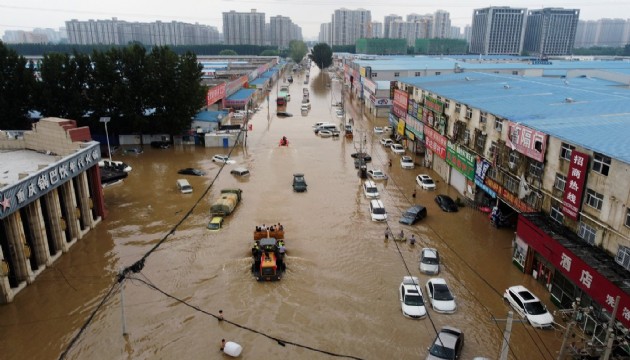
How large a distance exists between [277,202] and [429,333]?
69.5ft

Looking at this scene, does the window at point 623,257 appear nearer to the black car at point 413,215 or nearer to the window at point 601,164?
the window at point 601,164

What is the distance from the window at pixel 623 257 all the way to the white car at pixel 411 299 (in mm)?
9879

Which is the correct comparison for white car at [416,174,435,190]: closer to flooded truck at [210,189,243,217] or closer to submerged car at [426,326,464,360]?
flooded truck at [210,189,243,217]

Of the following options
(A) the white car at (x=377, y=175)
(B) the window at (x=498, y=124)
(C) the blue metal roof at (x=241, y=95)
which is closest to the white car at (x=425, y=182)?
(A) the white car at (x=377, y=175)

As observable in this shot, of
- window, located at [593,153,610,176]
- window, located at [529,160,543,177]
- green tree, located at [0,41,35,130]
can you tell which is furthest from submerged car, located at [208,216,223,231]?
green tree, located at [0,41,35,130]

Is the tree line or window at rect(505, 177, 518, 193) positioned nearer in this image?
window at rect(505, 177, 518, 193)

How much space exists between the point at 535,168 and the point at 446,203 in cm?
1092

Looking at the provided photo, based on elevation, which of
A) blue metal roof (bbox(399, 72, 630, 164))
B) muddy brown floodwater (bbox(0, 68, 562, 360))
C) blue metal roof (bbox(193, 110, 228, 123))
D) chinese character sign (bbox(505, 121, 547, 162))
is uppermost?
blue metal roof (bbox(399, 72, 630, 164))

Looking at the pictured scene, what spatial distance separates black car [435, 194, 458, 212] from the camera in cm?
3891

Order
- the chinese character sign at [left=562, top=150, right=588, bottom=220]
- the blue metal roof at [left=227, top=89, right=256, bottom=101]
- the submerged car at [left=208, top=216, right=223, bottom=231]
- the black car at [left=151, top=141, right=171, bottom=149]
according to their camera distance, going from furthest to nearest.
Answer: the blue metal roof at [left=227, top=89, right=256, bottom=101]
the black car at [left=151, top=141, right=171, bottom=149]
the submerged car at [left=208, top=216, right=223, bottom=231]
the chinese character sign at [left=562, top=150, right=588, bottom=220]

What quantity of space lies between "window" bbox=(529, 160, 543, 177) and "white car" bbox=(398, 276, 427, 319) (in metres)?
11.0

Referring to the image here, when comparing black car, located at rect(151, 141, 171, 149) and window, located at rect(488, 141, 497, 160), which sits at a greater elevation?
window, located at rect(488, 141, 497, 160)

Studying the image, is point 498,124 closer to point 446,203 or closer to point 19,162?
point 446,203

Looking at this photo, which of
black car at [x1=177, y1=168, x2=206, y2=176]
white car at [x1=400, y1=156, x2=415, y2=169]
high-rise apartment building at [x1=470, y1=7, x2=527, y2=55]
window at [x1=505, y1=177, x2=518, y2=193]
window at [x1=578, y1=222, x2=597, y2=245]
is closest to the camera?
window at [x1=578, y1=222, x2=597, y2=245]
